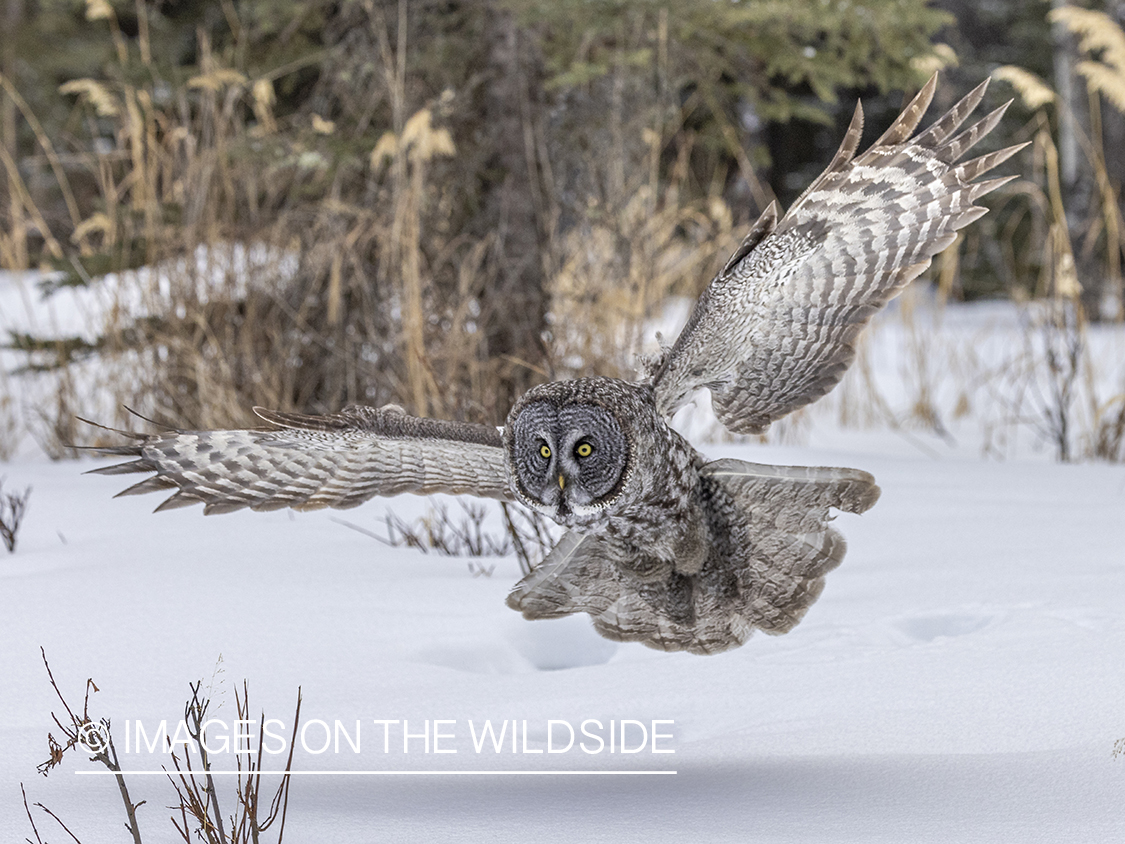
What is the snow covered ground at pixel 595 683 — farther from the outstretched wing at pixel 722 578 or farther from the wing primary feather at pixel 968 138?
the wing primary feather at pixel 968 138

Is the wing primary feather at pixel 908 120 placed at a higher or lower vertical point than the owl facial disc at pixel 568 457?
higher

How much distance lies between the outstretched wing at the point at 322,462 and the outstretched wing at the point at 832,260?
465 mm

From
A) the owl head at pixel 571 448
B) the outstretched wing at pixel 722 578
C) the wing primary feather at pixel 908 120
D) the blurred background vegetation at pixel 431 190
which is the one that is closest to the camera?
the wing primary feather at pixel 908 120

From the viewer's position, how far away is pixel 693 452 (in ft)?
8.05

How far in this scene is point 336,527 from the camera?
3.77 m

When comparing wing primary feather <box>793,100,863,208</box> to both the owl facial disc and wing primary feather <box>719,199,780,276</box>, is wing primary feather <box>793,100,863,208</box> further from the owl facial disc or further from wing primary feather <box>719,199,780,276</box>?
the owl facial disc

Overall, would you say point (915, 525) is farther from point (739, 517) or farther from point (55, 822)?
point (55, 822)

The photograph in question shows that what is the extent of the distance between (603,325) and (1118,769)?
3.48 meters

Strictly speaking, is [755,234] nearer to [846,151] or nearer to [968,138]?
[846,151]

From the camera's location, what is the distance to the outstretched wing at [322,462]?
224 cm

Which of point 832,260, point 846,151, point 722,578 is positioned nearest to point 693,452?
point 722,578

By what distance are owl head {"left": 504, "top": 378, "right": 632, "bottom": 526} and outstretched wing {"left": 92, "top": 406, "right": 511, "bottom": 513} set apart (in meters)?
0.08

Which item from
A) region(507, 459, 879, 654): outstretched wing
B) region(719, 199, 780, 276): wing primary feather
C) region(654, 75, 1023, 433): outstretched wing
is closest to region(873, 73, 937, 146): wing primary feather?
region(654, 75, 1023, 433): outstretched wing

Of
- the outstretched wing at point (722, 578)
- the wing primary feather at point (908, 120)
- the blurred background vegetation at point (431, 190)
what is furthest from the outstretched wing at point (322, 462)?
the blurred background vegetation at point (431, 190)
